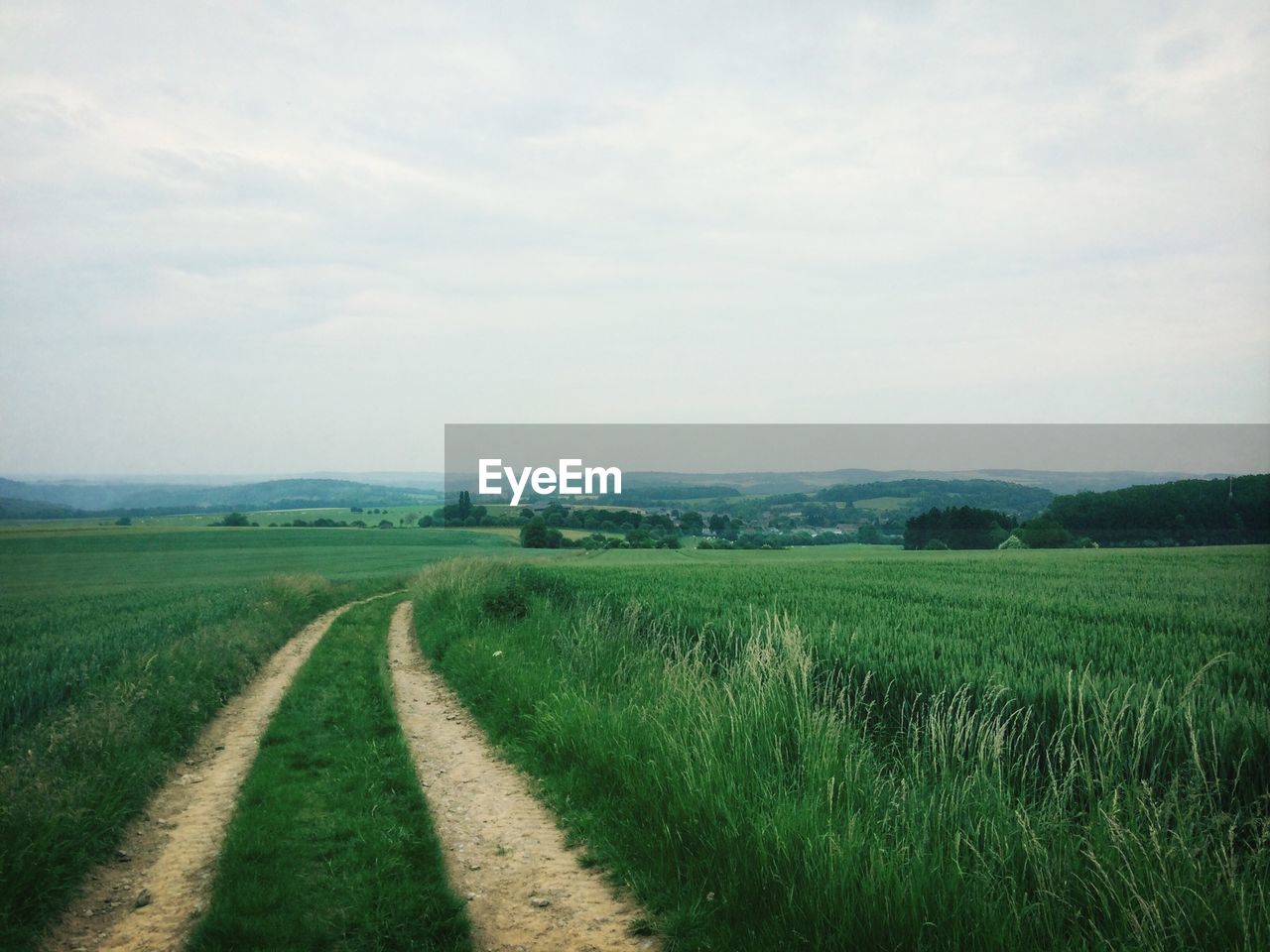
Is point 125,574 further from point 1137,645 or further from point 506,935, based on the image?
point 1137,645

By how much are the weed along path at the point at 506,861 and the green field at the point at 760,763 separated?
264 mm

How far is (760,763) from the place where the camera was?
628cm

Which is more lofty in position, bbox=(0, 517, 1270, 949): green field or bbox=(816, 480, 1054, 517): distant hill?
bbox=(816, 480, 1054, 517): distant hill

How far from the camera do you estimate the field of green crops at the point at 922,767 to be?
4117mm

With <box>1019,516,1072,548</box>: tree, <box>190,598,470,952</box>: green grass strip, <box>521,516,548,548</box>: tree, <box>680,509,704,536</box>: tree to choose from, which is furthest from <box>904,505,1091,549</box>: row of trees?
<box>190,598,470,952</box>: green grass strip

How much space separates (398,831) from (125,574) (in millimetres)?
21075

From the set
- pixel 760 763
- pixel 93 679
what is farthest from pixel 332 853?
pixel 93 679

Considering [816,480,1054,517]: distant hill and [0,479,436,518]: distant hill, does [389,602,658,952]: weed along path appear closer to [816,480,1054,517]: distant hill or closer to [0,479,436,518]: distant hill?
[0,479,436,518]: distant hill

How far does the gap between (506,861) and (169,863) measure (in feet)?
9.39

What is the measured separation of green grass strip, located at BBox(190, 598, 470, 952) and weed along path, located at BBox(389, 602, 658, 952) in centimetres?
21

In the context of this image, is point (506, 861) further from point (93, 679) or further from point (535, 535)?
point (535, 535)

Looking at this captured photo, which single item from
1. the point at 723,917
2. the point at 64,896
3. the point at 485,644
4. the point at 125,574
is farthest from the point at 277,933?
the point at 125,574

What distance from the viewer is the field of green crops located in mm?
4117

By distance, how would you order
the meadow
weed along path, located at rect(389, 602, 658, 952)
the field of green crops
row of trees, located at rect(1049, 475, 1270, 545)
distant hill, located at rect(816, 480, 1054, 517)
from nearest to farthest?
the field of green crops → weed along path, located at rect(389, 602, 658, 952) → the meadow → row of trees, located at rect(1049, 475, 1270, 545) → distant hill, located at rect(816, 480, 1054, 517)
